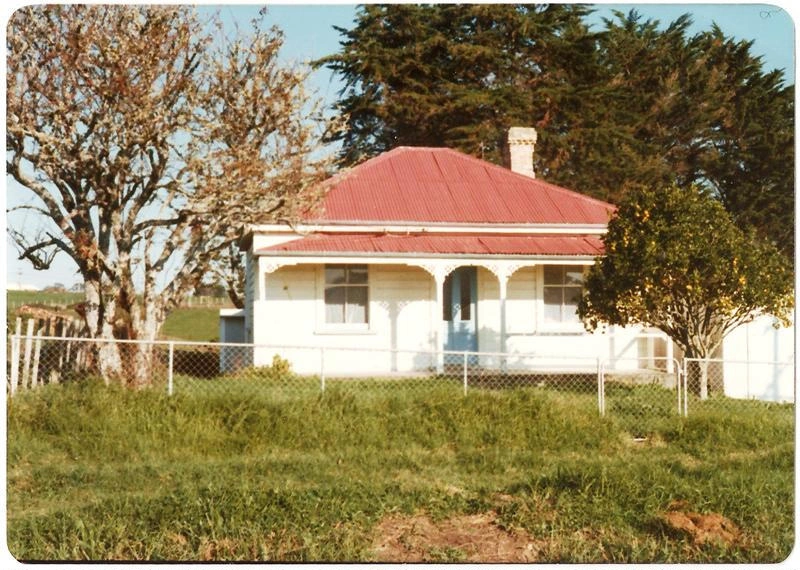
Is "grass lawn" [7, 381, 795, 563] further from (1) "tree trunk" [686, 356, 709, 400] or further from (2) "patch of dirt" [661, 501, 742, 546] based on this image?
(1) "tree trunk" [686, 356, 709, 400]

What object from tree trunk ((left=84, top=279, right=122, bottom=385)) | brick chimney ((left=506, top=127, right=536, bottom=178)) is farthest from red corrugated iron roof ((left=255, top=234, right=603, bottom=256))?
brick chimney ((left=506, top=127, right=536, bottom=178))

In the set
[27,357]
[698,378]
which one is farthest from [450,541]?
[698,378]

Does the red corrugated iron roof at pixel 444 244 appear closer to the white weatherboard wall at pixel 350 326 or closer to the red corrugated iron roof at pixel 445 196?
the red corrugated iron roof at pixel 445 196

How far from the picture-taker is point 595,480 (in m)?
7.57

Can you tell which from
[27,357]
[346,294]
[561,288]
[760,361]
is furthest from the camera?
[561,288]

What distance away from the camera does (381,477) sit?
816 cm

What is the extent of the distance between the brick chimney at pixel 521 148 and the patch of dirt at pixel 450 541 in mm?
14182

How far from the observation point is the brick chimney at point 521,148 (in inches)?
790

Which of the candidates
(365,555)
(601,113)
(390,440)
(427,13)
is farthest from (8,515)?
(601,113)

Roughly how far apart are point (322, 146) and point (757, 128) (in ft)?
29.5

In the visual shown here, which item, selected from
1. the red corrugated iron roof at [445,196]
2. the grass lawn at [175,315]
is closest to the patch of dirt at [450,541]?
the grass lawn at [175,315]

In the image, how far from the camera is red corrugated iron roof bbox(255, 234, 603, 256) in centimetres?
1505

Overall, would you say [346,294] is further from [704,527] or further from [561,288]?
[704,527]

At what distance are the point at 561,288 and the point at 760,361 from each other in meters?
4.69
